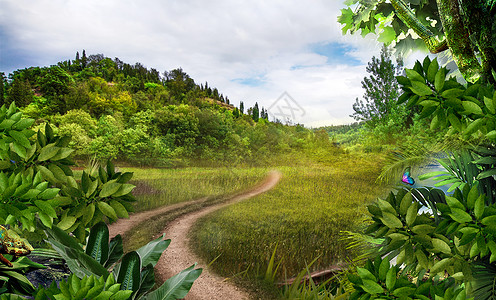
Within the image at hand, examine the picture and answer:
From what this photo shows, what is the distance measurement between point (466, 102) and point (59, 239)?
2.20 feet

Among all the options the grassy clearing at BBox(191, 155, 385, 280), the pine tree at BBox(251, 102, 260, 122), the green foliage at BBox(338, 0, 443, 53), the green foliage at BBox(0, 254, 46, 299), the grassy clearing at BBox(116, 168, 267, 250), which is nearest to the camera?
the green foliage at BBox(0, 254, 46, 299)

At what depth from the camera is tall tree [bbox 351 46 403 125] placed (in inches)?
166

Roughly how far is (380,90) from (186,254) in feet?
12.0

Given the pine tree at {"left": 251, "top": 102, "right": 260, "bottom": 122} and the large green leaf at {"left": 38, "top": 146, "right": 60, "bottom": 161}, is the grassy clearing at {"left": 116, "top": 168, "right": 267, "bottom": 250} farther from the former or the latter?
the large green leaf at {"left": 38, "top": 146, "right": 60, "bottom": 161}

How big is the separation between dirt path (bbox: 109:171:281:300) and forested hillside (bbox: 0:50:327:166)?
64 cm

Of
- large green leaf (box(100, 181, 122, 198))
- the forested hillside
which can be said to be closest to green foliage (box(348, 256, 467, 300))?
large green leaf (box(100, 181, 122, 198))

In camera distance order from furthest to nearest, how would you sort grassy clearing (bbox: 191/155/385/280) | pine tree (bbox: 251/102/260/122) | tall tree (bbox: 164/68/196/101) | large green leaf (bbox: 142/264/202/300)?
pine tree (bbox: 251/102/260/122) < tall tree (bbox: 164/68/196/101) < grassy clearing (bbox: 191/155/385/280) < large green leaf (bbox: 142/264/202/300)

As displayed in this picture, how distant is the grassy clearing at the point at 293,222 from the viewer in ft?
10.4

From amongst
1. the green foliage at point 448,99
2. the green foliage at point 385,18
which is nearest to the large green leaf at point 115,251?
the green foliage at point 448,99

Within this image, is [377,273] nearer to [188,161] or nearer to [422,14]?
[422,14]

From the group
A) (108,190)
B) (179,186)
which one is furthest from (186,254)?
(108,190)

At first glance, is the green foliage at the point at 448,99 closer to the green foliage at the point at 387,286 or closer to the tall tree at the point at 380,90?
the green foliage at the point at 387,286

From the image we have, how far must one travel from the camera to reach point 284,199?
3729 millimetres

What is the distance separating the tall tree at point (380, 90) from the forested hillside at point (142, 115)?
776 millimetres
